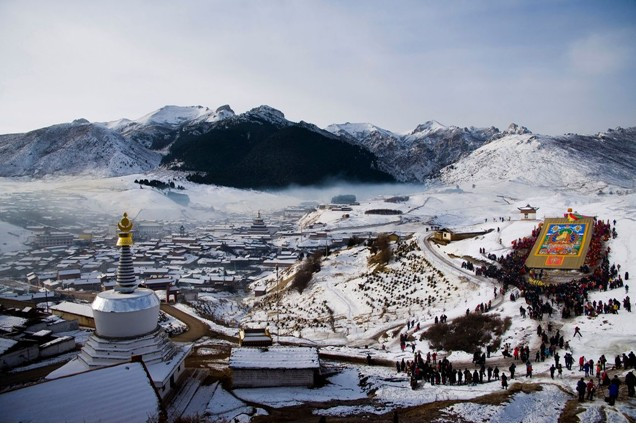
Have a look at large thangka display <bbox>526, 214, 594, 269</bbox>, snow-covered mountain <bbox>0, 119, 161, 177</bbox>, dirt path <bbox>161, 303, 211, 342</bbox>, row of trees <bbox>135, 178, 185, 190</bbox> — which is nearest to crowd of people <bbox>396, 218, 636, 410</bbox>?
large thangka display <bbox>526, 214, 594, 269</bbox>

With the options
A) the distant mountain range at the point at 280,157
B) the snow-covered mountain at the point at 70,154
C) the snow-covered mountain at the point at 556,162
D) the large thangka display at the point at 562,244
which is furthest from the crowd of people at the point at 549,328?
the snow-covered mountain at the point at 70,154

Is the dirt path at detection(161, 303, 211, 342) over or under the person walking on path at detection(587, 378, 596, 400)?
under

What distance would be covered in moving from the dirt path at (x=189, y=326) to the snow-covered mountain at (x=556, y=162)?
332ft

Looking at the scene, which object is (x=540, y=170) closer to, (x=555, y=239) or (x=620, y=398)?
(x=555, y=239)

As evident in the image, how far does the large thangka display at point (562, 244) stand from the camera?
2922 centimetres

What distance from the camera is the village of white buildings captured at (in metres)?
13.3

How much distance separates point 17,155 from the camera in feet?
541

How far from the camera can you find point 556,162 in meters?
130

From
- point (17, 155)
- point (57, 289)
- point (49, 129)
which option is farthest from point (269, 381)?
point (49, 129)

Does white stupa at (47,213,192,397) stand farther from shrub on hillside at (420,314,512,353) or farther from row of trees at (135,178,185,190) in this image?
row of trees at (135,178,185,190)

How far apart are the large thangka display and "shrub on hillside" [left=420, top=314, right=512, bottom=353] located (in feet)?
31.1

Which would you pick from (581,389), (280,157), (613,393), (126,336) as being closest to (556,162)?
(280,157)

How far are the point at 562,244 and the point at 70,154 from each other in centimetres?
16481

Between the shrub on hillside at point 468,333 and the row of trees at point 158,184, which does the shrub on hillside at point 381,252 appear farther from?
the row of trees at point 158,184
